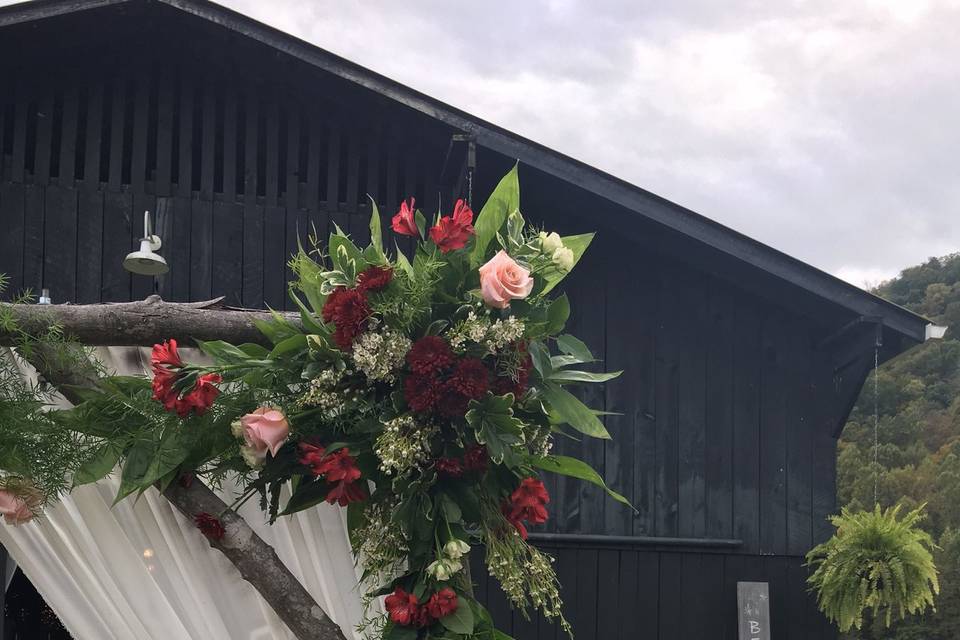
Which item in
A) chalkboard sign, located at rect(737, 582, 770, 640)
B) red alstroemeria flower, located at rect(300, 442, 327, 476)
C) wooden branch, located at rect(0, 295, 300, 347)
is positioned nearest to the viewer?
red alstroemeria flower, located at rect(300, 442, 327, 476)

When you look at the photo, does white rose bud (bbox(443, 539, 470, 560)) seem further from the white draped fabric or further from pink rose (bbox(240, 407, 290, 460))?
the white draped fabric

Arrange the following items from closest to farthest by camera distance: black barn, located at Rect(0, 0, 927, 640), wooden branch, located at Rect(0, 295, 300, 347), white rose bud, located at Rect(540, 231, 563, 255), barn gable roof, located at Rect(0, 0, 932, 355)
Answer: white rose bud, located at Rect(540, 231, 563, 255), wooden branch, located at Rect(0, 295, 300, 347), barn gable roof, located at Rect(0, 0, 932, 355), black barn, located at Rect(0, 0, 927, 640)

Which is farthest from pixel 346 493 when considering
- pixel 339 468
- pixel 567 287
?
pixel 567 287

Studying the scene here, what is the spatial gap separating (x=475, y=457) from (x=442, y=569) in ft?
1.12

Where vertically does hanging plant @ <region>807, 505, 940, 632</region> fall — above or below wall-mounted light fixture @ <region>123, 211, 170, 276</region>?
below

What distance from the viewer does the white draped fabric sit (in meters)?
3.93

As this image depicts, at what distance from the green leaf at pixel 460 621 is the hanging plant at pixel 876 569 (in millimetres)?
3847

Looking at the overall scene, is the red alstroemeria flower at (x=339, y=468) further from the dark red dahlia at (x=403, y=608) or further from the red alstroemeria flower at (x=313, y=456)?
the dark red dahlia at (x=403, y=608)

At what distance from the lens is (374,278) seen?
3.37 metres

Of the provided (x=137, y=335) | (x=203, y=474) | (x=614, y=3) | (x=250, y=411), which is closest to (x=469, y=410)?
(x=250, y=411)

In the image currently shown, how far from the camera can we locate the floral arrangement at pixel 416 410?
10.8 ft

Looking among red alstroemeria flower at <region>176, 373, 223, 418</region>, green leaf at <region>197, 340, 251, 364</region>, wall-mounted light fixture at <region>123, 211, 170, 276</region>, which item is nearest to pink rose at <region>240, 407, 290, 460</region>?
red alstroemeria flower at <region>176, 373, 223, 418</region>

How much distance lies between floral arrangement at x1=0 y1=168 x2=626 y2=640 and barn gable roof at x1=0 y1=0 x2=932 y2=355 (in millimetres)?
3072

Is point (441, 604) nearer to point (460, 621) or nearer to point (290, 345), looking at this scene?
point (460, 621)
